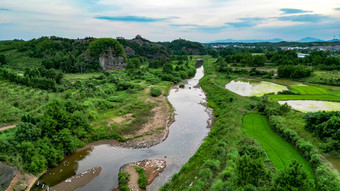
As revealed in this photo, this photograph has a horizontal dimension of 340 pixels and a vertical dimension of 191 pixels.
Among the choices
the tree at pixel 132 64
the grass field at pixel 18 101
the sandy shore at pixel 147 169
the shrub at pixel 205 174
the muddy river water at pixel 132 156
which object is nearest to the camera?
the shrub at pixel 205 174

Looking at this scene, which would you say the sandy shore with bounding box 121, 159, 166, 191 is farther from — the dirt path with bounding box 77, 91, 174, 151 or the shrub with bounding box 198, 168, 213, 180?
the shrub with bounding box 198, 168, 213, 180

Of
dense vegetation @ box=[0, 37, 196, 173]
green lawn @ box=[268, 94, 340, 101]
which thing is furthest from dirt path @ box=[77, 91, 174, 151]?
green lawn @ box=[268, 94, 340, 101]

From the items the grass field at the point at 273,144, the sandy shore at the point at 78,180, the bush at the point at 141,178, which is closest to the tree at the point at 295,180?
the grass field at the point at 273,144

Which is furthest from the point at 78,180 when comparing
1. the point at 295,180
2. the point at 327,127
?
the point at 327,127

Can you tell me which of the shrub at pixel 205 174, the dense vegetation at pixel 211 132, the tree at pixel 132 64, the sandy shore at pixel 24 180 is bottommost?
the sandy shore at pixel 24 180

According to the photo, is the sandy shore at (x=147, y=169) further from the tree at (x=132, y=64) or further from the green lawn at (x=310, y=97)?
the tree at (x=132, y=64)

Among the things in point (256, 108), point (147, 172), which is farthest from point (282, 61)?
point (147, 172)

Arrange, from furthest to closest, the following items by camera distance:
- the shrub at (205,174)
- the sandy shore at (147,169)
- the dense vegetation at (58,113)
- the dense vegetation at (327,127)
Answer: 1. the dense vegetation at (327,127)
2. the dense vegetation at (58,113)
3. the sandy shore at (147,169)
4. the shrub at (205,174)
